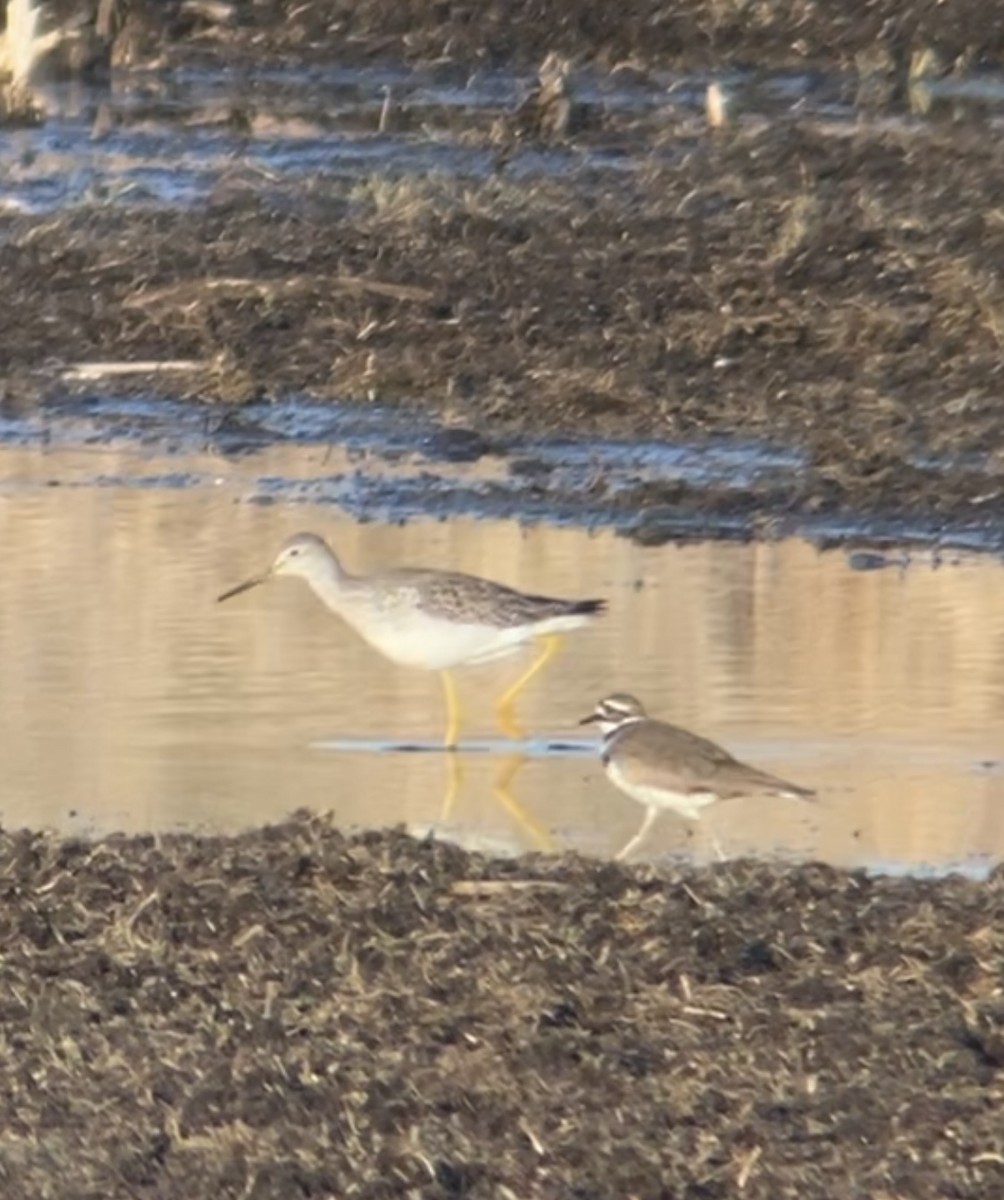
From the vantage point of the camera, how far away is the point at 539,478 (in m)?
12.7

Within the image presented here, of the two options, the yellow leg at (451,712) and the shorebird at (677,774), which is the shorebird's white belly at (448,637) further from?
the shorebird at (677,774)

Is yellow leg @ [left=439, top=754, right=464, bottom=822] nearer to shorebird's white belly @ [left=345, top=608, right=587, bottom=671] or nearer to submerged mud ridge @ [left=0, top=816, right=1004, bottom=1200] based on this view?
shorebird's white belly @ [left=345, top=608, right=587, bottom=671]

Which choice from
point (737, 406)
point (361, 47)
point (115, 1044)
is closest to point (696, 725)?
point (115, 1044)

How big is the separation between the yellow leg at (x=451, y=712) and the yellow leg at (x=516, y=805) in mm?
220

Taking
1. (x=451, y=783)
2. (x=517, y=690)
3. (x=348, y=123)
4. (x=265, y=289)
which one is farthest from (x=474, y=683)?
(x=348, y=123)

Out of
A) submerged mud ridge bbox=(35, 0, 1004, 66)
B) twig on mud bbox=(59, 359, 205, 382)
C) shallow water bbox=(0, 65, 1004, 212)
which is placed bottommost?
twig on mud bbox=(59, 359, 205, 382)

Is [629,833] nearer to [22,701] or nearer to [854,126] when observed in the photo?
[22,701]

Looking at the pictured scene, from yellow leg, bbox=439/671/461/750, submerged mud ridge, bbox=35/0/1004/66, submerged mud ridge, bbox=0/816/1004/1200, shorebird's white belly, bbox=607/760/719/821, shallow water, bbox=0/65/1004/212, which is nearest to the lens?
submerged mud ridge, bbox=0/816/1004/1200

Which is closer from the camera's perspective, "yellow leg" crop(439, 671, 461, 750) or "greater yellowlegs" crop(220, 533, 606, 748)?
"yellow leg" crop(439, 671, 461, 750)

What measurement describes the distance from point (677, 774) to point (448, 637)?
1590 millimetres

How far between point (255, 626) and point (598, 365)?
11.9 feet

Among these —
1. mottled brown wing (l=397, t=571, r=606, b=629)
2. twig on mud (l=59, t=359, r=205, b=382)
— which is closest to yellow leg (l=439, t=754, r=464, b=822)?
mottled brown wing (l=397, t=571, r=606, b=629)

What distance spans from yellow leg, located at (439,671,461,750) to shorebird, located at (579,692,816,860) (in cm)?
104

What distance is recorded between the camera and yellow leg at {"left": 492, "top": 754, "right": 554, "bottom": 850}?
8383 mm
